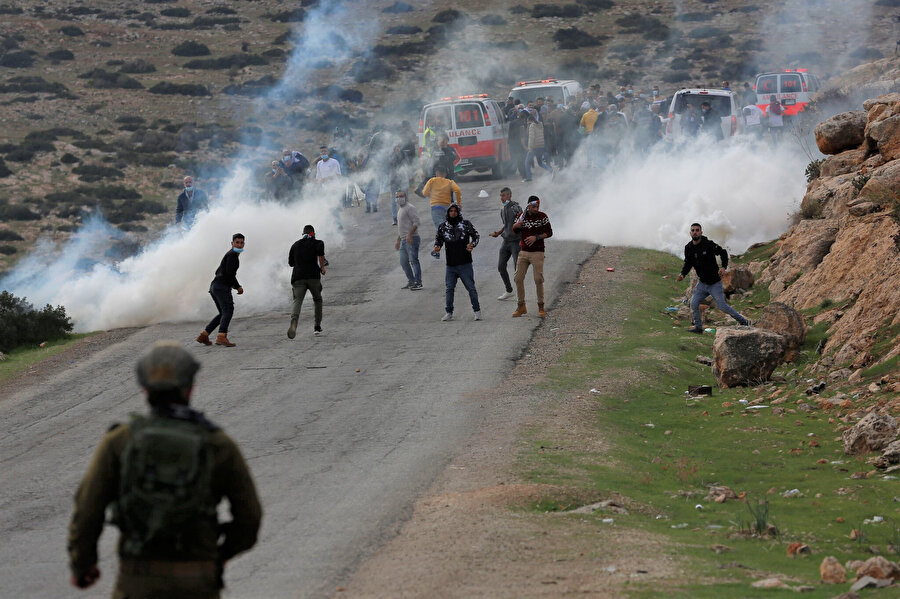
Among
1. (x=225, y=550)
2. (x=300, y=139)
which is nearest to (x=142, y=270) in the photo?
(x=225, y=550)

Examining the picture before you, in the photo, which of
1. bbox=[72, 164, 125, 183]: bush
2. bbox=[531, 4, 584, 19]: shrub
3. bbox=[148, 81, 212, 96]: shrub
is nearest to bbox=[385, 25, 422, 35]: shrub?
bbox=[531, 4, 584, 19]: shrub

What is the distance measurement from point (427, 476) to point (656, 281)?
40.3ft

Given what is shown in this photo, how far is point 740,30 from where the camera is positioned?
62.4m

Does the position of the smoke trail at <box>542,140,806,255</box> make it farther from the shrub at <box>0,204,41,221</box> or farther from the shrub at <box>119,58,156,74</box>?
the shrub at <box>119,58,156,74</box>

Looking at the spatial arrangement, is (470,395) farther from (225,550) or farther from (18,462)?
(225,550)

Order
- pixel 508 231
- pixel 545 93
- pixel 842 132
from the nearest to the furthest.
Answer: pixel 508 231
pixel 842 132
pixel 545 93

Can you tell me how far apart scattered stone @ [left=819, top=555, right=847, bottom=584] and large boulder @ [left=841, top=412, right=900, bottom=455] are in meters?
3.73

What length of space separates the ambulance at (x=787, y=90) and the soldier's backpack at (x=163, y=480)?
3273cm

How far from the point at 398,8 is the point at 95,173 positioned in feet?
79.2

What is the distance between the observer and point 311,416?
11.9 metres

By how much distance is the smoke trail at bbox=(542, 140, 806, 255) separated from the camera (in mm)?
23312

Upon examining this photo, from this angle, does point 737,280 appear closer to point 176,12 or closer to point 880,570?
point 880,570

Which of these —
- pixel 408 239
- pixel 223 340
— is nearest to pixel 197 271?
pixel 223 340

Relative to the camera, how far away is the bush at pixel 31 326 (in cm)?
1819
